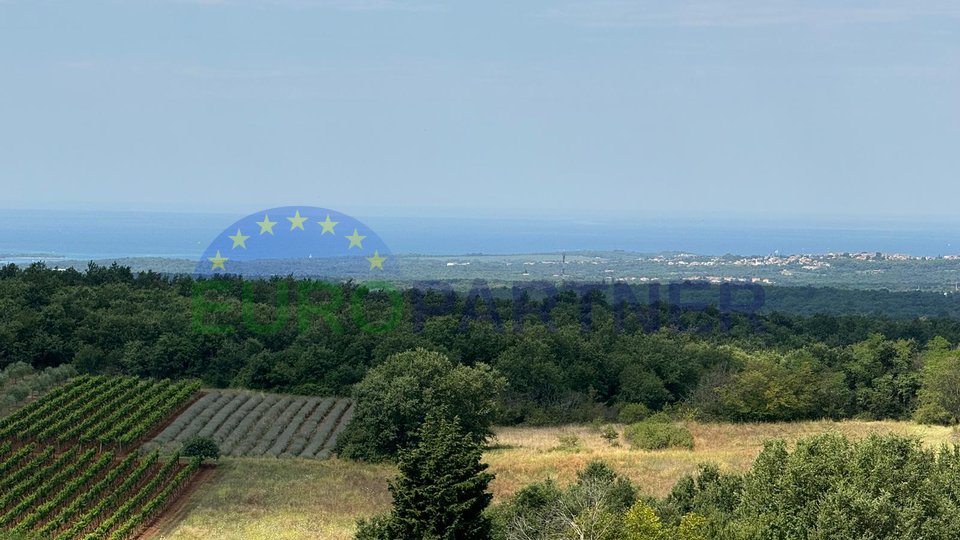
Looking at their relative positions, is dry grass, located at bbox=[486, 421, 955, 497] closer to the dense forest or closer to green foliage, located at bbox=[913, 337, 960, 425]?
green foliage, located at bbox=[913, 337, 960, 425]

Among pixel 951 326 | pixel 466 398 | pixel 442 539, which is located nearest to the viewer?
pixel 442 539

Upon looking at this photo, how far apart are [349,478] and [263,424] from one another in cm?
1052

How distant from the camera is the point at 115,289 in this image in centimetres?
6738

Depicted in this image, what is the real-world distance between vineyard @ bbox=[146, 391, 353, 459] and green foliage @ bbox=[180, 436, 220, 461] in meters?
1.81

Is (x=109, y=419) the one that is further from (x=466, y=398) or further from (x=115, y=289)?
(x=115, y=289)

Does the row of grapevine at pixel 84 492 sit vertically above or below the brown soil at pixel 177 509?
above

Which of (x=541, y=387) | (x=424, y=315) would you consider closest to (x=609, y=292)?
(x=424, y=315)

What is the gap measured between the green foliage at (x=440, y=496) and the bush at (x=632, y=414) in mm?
30051

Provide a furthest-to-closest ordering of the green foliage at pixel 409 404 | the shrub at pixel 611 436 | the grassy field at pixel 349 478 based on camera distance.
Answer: the shrub at pixel 611 436 < the green foliage at pixel 409 404 < the grassy field at pixel 349 478

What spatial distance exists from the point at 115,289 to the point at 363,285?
2042 centimetres

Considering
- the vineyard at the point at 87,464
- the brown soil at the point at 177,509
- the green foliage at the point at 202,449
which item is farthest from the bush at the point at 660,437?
the vineyard at the point at 87,464

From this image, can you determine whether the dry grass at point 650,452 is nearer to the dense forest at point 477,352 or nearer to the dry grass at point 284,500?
the dense forest at point 477,352

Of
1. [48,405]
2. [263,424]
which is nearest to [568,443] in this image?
[263,424]

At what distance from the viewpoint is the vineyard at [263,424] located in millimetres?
42375
